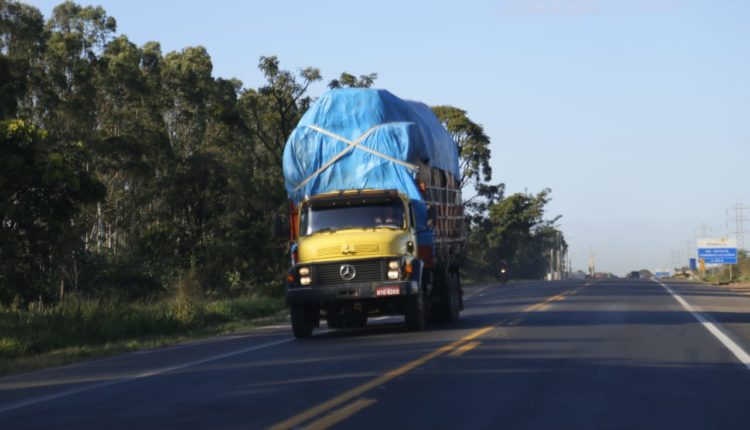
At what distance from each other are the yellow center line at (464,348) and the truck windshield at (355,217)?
354 centimetres

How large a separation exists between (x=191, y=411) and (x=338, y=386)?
2.13 m

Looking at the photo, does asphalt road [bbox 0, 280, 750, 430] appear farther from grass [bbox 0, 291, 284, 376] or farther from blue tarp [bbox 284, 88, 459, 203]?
blue tarp [bbox 284, 88, 459, 203]

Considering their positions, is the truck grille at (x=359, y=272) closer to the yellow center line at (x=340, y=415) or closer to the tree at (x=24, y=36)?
the yellow center line at (x=340, y=415)

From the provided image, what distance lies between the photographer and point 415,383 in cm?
1223

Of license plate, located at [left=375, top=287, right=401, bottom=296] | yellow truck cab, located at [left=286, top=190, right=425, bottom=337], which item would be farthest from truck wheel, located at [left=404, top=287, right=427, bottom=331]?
license plate, located at [left=375, top=287, right=401, bottom=296]

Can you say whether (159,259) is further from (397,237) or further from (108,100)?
(397,237)

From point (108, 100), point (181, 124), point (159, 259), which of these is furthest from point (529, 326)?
point (181, 124)

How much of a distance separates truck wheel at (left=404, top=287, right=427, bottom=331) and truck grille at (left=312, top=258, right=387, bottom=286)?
82cm

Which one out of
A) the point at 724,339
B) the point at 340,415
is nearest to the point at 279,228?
the point at 724,339

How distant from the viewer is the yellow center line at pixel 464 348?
51.3ft

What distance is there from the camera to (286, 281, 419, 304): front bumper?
779 inches

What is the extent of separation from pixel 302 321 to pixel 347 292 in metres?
1.25

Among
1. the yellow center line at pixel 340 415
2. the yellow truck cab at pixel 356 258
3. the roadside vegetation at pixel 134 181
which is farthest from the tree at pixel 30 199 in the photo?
the yellow center line at pixel 340 415

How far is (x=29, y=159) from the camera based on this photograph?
87.3ft
